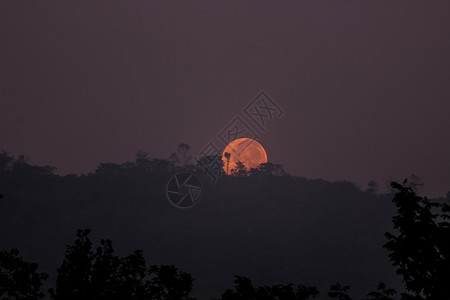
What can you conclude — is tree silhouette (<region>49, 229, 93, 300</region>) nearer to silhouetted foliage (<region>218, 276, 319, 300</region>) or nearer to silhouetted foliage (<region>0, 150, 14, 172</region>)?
silhouetted foliage (<region>218, 276, 319, 300</region>)

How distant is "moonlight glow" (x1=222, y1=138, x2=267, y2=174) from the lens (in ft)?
478

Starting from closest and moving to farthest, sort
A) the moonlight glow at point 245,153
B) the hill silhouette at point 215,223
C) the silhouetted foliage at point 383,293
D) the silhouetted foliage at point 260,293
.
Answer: the silhouetted foliage at point 383,293 < the silhouetted foliage at point 260,293 < the hill silhouette at point 215,223 < the moonlight glow at point 245,153

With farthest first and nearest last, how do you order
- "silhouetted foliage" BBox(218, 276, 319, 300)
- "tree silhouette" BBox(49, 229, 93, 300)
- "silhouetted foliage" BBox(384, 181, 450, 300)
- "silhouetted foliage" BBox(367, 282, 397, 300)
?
"tree silhouette" BBox(49, 229, 93, 300) < "silhouetted foliage" BBox(218, 276, 319, 300) < "silhouetted foliage" BBox(384, 181, 450, 300) < "silhouetted foliage" BBox(367, 282, 397, 300)

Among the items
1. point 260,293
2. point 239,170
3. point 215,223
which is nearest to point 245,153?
point 239,170

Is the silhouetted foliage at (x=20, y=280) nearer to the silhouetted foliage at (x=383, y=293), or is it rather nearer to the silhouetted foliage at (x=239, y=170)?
the silhouetted foliage at (x=383, y=293)

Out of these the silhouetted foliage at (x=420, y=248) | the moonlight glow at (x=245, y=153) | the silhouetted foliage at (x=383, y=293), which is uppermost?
the moonlight glow at (x=245, y=153)

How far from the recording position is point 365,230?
122000 mm

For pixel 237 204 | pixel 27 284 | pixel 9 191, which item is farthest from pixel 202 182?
pixel 27 284

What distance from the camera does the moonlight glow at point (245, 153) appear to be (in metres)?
146

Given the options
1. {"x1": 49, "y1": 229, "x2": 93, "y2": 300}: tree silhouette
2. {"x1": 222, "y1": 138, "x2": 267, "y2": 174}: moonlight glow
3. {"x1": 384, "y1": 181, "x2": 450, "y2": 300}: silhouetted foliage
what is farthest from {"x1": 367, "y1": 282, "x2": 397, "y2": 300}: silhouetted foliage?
{"x1": 222, "y1": 138, "x2": 267, "y2": 174}: moonlight glow

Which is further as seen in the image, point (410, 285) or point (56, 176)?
point (56, 176)

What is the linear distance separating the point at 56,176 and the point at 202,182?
122ft

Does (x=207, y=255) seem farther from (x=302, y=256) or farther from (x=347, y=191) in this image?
(x=347, y=191)

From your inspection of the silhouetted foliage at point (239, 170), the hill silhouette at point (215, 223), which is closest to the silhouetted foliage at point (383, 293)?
the hill silhouette at point (215, 223)
